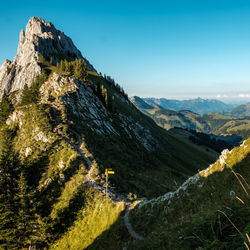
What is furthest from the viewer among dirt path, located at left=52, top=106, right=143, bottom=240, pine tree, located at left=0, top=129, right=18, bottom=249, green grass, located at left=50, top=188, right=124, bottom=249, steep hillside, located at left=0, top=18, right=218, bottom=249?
steep hillside, located at left=0, top=18, right=218, bottom=249

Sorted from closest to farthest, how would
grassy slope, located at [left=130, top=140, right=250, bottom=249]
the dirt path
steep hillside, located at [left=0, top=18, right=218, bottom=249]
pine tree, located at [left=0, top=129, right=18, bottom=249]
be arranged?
grassy slope, located at [left=130, top=140, right=250, bottom=249] → the dirt path → pine tree, located at [left=0, top=129, right=18, bottom=249] → steep hillside, located at [left=0, top=18, right=218, bottom=249]

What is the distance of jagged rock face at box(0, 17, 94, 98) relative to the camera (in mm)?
122662

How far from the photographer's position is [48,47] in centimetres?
14988

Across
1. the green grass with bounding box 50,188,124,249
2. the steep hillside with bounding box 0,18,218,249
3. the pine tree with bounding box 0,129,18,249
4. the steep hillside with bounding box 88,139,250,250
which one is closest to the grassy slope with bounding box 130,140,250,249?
the steep hillside with bounding box 88,139,250,250

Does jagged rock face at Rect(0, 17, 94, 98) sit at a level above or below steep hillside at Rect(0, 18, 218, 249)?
above

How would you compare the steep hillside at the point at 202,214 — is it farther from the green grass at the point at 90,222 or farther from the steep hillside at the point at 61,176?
the steep hillside at the point at 61,176

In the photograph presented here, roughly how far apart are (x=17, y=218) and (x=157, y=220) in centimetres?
2222

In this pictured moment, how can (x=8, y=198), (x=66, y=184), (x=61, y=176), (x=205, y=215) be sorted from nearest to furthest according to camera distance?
(x=205, y=215) < (x=8, y=198) < (x=66, y=184) < (x=61, y=176)

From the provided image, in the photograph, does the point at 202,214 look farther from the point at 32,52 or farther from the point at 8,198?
the point at 32,52

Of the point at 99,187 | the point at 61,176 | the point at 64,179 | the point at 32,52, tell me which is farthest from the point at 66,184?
the point at 32,52

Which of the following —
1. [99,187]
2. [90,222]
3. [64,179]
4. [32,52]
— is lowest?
[90,222]

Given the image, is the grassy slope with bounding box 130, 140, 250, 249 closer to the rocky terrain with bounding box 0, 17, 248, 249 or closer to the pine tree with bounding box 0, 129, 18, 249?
the rocky terrain with bounding box 0, 17, 248, 249

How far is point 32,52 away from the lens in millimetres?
137250

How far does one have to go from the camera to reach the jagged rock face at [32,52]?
4829 inches
